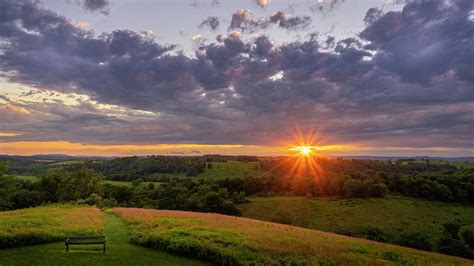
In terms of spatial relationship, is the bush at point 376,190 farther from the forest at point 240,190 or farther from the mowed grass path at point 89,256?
the mowed grass path at point 89,256

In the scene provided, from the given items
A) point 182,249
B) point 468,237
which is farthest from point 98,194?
point 468,237

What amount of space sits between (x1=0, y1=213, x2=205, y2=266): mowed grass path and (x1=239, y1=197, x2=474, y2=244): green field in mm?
75160

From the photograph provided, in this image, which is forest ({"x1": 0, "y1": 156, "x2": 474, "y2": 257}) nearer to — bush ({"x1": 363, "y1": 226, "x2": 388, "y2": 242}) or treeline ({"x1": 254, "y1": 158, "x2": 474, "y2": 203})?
treeline ({"x1": 254, "y1": 158, "x2": 474, "y2": 203})

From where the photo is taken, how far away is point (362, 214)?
4001 inches

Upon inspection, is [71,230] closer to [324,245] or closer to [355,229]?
[324,245]

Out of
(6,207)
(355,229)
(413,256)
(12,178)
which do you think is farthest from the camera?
(355,229)

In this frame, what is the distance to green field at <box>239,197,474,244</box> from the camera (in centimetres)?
9056

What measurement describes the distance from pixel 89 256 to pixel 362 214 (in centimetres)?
9795

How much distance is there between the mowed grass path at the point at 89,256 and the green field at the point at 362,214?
7516 centimetres

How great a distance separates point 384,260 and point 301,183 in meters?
116

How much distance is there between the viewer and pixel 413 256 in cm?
2080

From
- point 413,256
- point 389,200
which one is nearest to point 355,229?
point 389,200

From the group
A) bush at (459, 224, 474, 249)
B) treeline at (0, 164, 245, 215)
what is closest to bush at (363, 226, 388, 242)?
bush at (459, 224, 474, 249)

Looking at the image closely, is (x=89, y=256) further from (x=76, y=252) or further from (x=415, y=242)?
(x=415, y=242)
